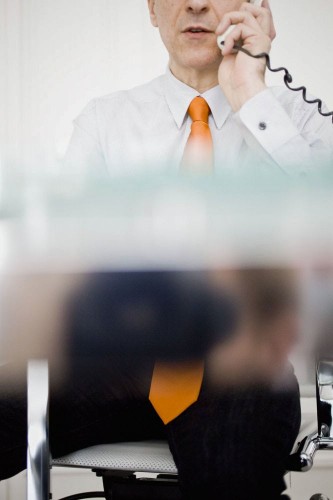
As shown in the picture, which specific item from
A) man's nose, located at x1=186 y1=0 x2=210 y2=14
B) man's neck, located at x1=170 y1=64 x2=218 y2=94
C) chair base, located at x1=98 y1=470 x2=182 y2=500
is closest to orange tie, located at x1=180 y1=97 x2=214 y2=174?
man's neck, located at x1=170 y1=64 x2=218 y2=94

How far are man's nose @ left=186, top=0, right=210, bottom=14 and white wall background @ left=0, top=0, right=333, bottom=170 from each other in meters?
1.08

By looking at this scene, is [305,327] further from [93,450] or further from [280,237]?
[93,450]

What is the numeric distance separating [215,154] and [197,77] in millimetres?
418

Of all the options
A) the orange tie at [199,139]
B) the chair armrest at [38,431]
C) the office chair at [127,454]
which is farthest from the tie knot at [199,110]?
the chair armrest at [38,431]

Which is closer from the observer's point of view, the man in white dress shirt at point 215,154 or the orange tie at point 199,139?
the man in white dress shirt at point 215,154

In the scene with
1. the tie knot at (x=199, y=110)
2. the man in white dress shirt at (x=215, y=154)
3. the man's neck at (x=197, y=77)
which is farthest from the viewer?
the man's neck at (x=197, y=77)

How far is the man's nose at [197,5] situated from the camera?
1.55 metres

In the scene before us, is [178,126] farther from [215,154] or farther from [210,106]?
[215,154]

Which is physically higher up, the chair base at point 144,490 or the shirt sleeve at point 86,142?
the shirt sleeve at point 86,142

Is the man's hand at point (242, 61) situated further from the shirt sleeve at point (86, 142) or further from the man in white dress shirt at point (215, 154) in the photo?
the shirt sleeve at point (86, 142)

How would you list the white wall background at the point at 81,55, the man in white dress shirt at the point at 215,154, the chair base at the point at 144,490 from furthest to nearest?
the white wall background at the point at 81,55
the chair base at the point at 144,490
the man in white dress shirt at the point at 215,154

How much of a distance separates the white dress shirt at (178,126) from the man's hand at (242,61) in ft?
0.10

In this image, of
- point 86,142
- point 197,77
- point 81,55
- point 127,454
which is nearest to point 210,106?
point 197,77

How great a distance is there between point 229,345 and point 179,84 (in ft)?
4.10
